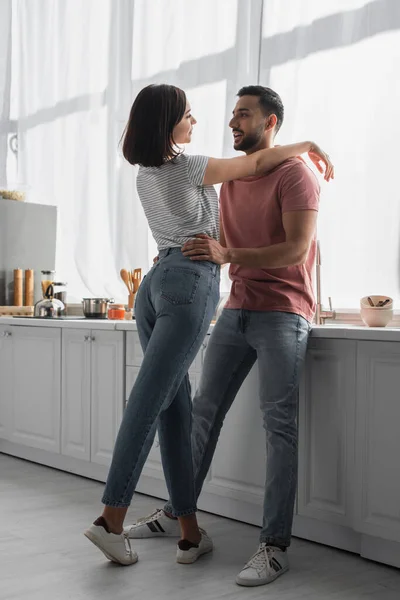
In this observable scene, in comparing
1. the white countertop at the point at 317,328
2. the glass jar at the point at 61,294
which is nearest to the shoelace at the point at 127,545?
the white countertop at the point at 317,328

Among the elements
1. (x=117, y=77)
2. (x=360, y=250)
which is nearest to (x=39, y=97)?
(x=117, y=77)

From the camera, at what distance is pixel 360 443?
2.49m

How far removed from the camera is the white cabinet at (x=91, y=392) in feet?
11.5

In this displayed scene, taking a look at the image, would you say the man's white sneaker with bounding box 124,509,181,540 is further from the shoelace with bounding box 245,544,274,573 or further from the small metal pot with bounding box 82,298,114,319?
the small metal pot with bounding box 82,298,114,319

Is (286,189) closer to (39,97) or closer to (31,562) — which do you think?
(31,562)

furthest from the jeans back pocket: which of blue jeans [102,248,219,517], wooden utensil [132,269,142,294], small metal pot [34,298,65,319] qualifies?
small metal pot [34,298,65,319]

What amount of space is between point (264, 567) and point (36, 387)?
198 cm

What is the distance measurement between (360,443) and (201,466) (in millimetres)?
524

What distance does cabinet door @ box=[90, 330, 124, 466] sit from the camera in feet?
11.5

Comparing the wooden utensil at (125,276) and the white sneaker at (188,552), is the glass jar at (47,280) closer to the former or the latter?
the wooden utensil at (125,276)

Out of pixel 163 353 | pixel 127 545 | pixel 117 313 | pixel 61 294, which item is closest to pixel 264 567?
pixel 127 545

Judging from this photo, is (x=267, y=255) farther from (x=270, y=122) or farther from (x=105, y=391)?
(x=105, y=391)

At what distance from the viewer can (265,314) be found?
251 centimetres

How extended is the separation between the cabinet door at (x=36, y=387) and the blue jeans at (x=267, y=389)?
4.54ft
